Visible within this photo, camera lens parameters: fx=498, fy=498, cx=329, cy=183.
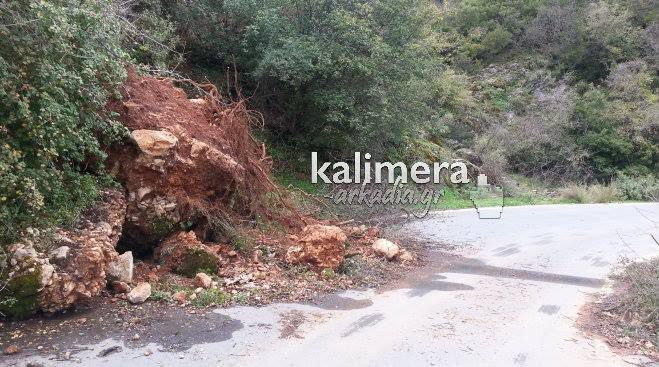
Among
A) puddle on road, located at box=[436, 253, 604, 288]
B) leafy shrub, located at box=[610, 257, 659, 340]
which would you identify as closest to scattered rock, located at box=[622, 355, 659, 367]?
leafy shrub, located at box=[610, 257, 659, 340]

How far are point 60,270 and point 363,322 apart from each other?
3168 mm

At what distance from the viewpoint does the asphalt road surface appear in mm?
4602

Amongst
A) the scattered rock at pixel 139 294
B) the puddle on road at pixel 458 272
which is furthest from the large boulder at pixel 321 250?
the scattered rock at pixel 139 294

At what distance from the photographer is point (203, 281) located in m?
6.07

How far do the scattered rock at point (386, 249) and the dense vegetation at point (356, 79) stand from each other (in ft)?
13.9

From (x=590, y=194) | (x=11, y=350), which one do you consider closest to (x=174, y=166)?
(x=11, y=350)

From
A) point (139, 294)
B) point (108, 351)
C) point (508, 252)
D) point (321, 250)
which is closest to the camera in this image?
point (108, 351)

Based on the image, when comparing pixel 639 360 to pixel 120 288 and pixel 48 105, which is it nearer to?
pixel 120 288

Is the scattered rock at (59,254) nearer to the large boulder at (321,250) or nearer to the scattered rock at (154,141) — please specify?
the scattered rock at (154,141)

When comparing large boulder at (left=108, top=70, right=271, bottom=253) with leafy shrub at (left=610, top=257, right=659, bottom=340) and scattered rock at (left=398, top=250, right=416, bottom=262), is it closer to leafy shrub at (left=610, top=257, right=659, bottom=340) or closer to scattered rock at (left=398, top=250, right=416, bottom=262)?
scattered rock at (left=398, top=250, right=416, bottom=262)

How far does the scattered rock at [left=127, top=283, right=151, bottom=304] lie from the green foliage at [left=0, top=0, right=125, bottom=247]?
1095 millimetres

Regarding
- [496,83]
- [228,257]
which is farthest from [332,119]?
[496,83]

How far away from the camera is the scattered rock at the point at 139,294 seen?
5.39 m

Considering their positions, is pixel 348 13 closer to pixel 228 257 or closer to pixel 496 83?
pixel 228 257
